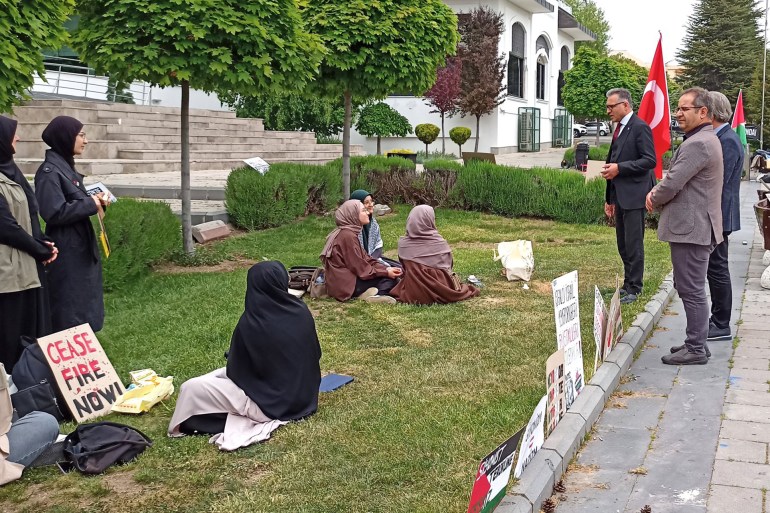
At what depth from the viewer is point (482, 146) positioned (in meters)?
36.8

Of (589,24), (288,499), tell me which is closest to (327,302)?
(288,499)

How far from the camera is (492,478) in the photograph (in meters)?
3.61

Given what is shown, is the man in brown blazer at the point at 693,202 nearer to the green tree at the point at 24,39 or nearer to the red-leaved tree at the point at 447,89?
the green tree at the point at 24,39

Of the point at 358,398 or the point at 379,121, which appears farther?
the point at 379,121

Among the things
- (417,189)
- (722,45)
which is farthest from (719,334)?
(722,45)

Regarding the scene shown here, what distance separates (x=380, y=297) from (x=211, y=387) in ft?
13.2

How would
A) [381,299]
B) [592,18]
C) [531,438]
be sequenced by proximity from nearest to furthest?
[531,438], [381,299], [592,18]

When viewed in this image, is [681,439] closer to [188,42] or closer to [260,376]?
[260,376]

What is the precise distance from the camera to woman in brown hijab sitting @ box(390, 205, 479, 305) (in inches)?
340

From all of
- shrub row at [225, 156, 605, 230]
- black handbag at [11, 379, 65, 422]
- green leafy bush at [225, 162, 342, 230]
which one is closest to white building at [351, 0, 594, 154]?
shrub row at [225, 156, 605, 230]

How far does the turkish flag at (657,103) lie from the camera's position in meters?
8.55

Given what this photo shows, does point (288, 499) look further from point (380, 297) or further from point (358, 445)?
point (380, 297)

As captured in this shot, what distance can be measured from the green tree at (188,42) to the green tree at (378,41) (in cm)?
332

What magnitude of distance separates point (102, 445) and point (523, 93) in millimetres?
38249
